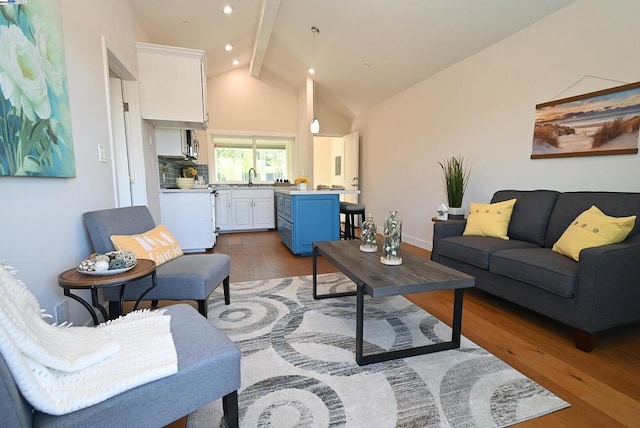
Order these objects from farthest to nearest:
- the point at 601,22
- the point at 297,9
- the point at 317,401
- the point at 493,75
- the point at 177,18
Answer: the point at 297,9
the point at 177,18
the point at 493,75
the point at 601,22
the point at 317,401

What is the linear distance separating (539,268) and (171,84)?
3811mm

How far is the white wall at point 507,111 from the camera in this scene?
7.37 ft

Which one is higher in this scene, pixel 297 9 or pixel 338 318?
pixel 297 9

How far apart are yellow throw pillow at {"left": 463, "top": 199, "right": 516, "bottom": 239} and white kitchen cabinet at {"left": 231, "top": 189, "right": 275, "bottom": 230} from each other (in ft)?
13.1

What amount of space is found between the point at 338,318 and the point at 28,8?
2.39m

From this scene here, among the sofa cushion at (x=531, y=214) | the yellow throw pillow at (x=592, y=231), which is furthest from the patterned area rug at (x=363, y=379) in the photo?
the sofa cushion at (x=531, y=214)

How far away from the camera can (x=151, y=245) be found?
1971mm

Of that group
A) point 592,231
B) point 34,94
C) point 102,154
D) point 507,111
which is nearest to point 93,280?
point 34,94

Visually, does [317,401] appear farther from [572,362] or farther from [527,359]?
[572,362]

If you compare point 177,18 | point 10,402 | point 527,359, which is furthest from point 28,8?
point 527,359

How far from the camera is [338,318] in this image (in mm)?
2125

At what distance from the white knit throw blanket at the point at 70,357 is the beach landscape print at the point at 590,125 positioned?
3.21 m

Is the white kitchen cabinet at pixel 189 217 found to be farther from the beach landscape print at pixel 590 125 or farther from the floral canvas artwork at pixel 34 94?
the beach landscape print at pixel 590 125

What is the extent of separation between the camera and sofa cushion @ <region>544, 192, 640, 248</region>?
1936mm
